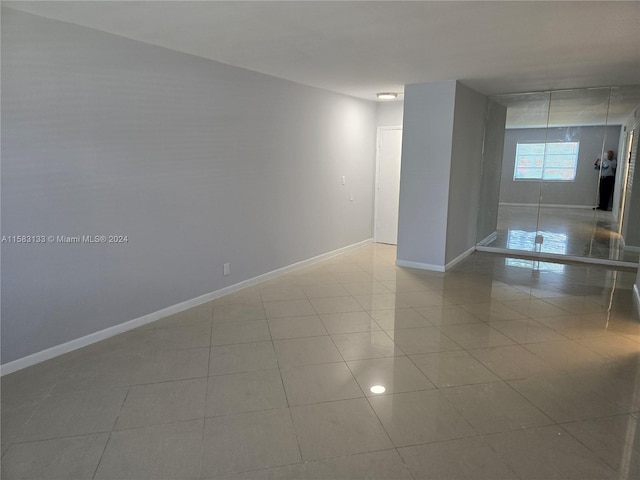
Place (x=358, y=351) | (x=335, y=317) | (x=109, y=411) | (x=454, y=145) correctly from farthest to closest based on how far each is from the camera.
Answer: (x=454, y=145), (x=335, y=317), (x=358, y=351), (x=109, y=411)

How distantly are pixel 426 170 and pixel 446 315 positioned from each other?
84.1 inches

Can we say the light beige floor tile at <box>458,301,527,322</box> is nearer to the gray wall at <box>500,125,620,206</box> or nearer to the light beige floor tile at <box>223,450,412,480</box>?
the light beige floor tile at <box>223,450,412,480</box>

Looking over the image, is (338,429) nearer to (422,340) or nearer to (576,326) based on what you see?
(422,340)

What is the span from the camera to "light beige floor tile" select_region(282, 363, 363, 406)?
2496mm

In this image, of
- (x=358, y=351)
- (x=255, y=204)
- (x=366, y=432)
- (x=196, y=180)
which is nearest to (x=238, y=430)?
(x=366, y=432)

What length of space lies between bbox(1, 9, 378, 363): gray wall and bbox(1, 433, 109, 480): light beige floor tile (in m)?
1.00

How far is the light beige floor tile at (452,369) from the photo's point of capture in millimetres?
2703

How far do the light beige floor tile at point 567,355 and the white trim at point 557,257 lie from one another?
3.33 meters

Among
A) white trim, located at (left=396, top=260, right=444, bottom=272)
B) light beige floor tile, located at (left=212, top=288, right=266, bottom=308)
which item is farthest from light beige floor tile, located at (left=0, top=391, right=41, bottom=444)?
white trim, located at (left=396, top=260, right=444, bottom=272)

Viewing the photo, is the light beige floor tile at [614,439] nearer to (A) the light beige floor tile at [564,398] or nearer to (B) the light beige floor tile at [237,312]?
(A) the light beige floor tile at [564,398]

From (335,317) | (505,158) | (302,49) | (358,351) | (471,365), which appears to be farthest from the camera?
(505,158)

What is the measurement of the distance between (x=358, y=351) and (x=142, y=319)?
1.89 m

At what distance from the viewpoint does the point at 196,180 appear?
12.7 feet

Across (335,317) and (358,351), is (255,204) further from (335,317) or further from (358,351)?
(358,351)
